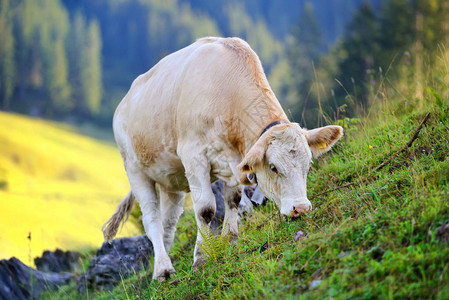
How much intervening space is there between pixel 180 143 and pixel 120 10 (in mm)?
116967

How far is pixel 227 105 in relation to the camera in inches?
214

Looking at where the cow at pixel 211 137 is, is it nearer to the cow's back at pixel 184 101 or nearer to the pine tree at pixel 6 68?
the cow's back at pixel 184 101

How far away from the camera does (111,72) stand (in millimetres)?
101312

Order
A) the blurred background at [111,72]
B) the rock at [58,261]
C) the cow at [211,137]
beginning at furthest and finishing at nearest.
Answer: the blurred background at [111,72] → the rock at [58,261] → the cow at [211,137]

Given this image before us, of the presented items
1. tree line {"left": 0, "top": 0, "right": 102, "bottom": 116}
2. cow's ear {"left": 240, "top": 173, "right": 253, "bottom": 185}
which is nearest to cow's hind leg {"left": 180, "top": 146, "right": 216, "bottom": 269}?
cow's ear {"left": 240, "top": 173, "right": 253, "bottom": 185}

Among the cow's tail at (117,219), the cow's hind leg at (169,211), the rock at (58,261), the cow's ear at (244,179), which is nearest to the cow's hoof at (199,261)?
the cow's ear at (244,179)

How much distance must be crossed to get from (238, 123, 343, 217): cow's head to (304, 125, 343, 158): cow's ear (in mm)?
248

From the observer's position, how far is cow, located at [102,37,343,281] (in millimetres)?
4730

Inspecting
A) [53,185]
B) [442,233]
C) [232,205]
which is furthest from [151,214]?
[53,185]

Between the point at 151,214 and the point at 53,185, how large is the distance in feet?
98.1

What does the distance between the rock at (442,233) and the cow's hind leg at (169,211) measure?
4.63 meters

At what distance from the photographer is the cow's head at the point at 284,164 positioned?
461 cm

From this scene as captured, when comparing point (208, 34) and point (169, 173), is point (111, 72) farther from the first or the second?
point (169, 173)

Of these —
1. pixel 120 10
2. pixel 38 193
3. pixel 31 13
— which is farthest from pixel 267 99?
pixel 120 10
